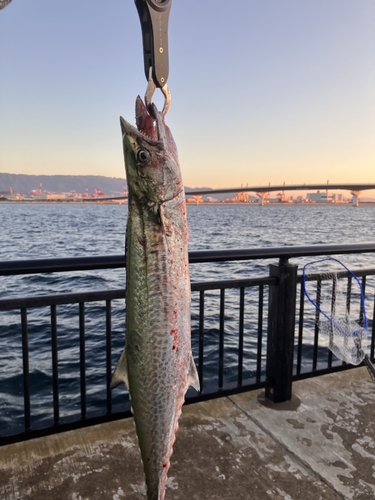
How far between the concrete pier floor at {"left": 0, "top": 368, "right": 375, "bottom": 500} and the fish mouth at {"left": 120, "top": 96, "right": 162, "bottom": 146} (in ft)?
7.78

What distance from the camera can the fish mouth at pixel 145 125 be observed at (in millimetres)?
1460

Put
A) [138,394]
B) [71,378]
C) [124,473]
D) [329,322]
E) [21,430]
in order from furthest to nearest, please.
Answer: [71,378] → [329,322] → [21,430] → [124,473] → [138,394]

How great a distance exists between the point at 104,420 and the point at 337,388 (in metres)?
2.42

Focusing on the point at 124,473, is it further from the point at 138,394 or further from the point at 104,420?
the point at 138,394

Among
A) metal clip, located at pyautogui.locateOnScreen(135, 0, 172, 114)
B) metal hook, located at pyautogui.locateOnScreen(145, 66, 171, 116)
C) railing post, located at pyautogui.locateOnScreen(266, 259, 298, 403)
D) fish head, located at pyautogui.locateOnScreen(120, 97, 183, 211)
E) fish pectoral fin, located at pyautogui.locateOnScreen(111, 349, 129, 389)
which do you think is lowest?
railing post, located at pyautogui.locateOnScreen(266, 259, 298, 403)

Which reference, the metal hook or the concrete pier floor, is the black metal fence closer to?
the concrete pier floor

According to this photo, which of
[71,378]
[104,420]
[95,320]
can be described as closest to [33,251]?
[95,320]

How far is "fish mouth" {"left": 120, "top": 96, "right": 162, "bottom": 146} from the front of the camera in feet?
4.79

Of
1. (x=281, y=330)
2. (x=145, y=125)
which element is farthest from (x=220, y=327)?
(x=145, y=125)

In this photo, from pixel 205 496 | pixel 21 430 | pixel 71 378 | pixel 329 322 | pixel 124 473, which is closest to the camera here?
pixel 205 496

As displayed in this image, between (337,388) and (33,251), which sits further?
(33,251)

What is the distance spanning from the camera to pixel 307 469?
3.10m

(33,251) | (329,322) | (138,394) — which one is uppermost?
(138,394)

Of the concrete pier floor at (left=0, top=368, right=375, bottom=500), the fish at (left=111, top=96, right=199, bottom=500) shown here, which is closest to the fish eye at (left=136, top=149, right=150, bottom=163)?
the fish at (left=111, top=96, right=199, bottom=500)
